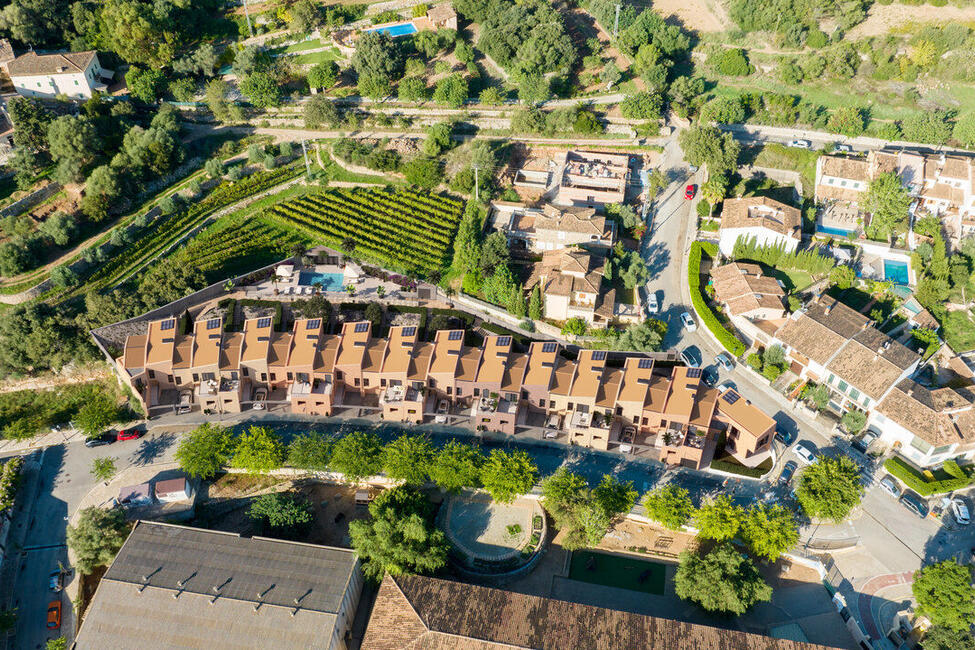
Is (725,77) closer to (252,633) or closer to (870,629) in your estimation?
(870,629)

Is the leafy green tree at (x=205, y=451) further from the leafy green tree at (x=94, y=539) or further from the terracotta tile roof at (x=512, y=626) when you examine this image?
the terracotta tile roof at (x=512, y=626)

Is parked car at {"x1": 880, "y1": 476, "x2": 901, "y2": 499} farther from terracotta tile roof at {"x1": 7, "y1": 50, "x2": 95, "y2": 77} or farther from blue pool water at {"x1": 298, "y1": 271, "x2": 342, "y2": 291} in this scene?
terracotta tile roof at {"x1": 7, "y1": 50, "x2": 95, "y2": 77}

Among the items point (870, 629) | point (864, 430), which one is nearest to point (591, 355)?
point (864, 430)

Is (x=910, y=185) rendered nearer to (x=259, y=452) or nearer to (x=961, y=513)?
(x=961, y=513)

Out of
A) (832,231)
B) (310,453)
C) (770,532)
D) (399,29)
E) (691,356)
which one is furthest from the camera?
(399,29)

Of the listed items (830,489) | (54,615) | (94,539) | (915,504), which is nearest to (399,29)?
(94,539)

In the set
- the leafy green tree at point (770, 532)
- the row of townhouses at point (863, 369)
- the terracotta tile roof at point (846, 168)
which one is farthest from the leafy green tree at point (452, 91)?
the leafy green tree at point (770, 532)
